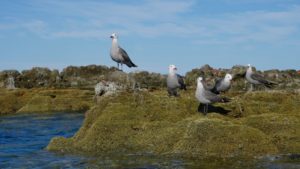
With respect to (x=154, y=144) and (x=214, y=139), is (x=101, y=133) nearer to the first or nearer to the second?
(x=154, y=144)

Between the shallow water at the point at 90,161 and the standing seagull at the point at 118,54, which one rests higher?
the standing seagull at the point at 118,54

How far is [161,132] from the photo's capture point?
1961cm

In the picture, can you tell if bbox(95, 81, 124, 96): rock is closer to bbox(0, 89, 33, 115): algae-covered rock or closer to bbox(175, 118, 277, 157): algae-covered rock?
bbox(175, 118, 277, 157): algae-covered rock

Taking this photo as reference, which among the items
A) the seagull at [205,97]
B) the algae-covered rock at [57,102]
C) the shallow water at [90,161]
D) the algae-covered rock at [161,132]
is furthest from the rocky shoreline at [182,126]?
the algae-covered rock at [57,102]

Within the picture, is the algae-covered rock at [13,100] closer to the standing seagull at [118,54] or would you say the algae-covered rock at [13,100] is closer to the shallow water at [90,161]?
the shallow water at [90,161]

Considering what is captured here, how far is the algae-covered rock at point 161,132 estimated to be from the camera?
1794 centimetres

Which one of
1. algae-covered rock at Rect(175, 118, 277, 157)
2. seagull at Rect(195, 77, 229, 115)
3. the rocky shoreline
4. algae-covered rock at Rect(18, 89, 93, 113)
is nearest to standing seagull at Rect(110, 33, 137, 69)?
the rocky shoreline

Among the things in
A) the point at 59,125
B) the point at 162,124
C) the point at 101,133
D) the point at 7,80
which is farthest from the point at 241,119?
the point at 7,80

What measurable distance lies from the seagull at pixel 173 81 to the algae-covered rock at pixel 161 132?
48cm

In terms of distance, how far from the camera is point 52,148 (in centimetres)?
2127

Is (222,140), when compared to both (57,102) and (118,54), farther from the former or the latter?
(57,102)

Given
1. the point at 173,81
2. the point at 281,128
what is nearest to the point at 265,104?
the point at 281,128

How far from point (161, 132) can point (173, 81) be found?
3646mm

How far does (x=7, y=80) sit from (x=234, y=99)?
75.1 meters
